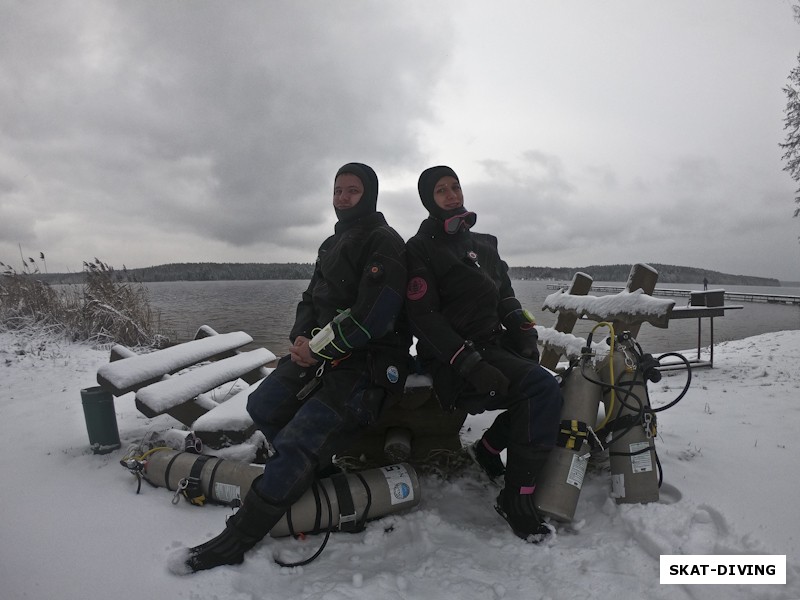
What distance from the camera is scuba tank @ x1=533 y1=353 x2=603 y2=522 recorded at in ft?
8.71

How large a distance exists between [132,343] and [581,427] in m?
10.7

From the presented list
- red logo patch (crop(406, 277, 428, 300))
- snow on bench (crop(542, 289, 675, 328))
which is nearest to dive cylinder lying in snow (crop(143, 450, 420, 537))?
red logo patch (crop(406, 277, 428, 300))

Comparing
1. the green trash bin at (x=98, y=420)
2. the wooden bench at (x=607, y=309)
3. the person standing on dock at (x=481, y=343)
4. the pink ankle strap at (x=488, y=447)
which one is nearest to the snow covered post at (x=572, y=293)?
the wooden bench at (x=607, y=309)

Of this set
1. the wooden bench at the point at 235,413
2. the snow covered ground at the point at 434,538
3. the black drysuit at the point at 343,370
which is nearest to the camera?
the snow covered ground at the point at 434,538

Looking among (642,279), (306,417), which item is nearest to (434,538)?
(306,417)

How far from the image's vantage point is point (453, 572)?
233 cm

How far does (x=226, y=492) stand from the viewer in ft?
9.62

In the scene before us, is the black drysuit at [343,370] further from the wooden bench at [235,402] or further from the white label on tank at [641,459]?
the white label on tank at [641,459]

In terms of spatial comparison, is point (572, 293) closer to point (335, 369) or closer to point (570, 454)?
point (570, 454)

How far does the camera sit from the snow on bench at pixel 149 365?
3.53 meters

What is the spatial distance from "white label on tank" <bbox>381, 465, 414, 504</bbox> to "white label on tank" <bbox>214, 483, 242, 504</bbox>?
3.41 feet

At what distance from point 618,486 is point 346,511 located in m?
1.80

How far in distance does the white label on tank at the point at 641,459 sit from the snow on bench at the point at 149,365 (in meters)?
3.92

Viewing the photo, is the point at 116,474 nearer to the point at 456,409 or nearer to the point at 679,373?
the point at 456,409
